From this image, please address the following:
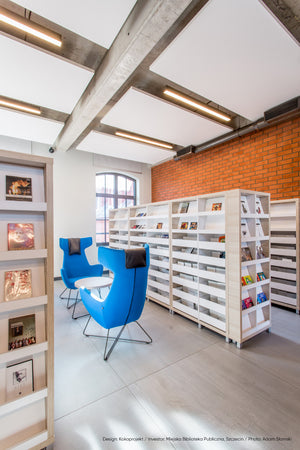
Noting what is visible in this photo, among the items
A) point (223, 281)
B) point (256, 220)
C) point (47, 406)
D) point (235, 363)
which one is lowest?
point (235, 363)

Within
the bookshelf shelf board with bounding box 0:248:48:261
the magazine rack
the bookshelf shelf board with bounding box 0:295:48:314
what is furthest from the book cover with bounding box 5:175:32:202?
the bookshelf shelf board with bounding box 0:295:48:314

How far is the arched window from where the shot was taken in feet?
21.9

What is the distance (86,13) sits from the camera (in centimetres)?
198

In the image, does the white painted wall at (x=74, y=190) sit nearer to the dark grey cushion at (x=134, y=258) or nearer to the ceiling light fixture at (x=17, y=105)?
the ceiling light fixture at (x=17, y=105)

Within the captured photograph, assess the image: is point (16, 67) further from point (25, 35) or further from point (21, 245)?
point (21, 245)

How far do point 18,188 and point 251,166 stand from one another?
4.50 meters

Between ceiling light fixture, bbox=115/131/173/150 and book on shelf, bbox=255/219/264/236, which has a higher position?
ceiling light fixture, bbox=115/131/173/150

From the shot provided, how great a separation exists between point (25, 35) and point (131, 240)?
3453mm

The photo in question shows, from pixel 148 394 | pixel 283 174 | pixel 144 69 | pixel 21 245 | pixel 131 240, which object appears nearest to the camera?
pixel 21 245

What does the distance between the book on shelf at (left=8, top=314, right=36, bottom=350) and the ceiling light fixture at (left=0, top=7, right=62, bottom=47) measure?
266cm

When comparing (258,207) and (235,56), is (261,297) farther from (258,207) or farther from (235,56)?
Answer: (235,56)

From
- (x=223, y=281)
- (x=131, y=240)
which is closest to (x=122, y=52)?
(x=223, y=281)

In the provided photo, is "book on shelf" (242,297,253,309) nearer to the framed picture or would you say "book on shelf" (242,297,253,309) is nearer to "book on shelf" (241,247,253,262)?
"book on shelf" (241,247,253,262)

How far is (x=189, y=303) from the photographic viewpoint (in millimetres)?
3219
